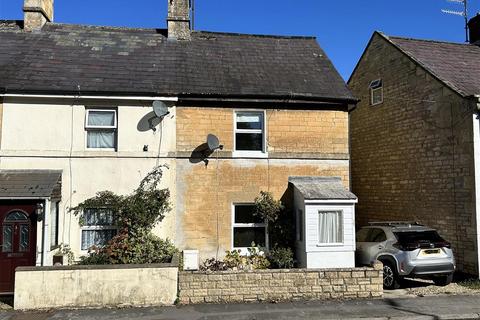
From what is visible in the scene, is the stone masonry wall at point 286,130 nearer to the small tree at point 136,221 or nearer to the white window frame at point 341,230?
the small tree at point 136,221

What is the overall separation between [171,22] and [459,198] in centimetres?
1066

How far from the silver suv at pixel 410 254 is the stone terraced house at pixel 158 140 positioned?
→ 845 millimetres

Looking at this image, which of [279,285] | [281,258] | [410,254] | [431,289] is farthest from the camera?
[281,258]

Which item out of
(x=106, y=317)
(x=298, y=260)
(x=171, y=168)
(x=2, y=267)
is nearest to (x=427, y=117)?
(x=298, y=260)

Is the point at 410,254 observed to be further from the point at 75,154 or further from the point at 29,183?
the point at 29,183

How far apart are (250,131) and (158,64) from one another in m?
3.61

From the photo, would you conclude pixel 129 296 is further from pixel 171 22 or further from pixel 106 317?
pixel 171 22

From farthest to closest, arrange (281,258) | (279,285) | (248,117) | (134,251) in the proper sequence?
(248,117) < (281,258) < (134,251) < (279,285)

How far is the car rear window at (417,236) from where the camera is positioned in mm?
10422

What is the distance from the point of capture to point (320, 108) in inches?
500

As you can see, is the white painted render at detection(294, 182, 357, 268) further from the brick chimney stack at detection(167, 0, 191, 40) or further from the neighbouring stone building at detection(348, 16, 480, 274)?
the brick chimney stack at detection(167, 0, 191, 40)

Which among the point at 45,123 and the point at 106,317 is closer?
the point at 106,317

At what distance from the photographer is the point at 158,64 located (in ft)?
43.0

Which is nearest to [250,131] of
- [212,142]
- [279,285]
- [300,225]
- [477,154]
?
[212,142]
